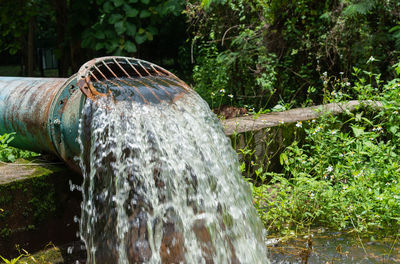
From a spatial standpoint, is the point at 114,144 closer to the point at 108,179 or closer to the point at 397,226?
the point at 108,179

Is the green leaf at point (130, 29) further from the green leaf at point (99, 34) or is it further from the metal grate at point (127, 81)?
the metal grate at point (127, 81)

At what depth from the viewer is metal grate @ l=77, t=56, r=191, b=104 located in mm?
2602

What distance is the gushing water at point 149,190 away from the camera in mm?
2492

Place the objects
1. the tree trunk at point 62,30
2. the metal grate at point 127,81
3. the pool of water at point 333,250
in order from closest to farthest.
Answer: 1. the metal grate at point 127,81
2. the pool of water at point 333,250
3. the tree trunk at point 62,30

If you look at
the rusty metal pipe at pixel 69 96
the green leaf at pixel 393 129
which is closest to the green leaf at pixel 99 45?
the rusty metal pipe at pixel 69 96

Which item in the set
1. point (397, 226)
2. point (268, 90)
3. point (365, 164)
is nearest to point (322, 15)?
point (268, 90)

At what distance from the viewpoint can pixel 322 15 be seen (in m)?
5.34

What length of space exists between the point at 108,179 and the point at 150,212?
0.28 m

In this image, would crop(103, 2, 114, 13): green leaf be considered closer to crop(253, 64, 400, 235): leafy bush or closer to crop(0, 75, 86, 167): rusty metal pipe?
crop(0, 75, 86, 167): rusty metal pipe

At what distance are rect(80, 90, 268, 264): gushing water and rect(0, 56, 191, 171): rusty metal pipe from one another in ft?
0.37

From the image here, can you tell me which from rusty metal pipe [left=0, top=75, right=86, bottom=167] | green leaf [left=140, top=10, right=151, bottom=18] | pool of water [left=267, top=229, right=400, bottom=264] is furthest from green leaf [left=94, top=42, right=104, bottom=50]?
pool of water [left=267, top=229, right=400, bottom=264]

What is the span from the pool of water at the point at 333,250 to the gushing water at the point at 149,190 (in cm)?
22

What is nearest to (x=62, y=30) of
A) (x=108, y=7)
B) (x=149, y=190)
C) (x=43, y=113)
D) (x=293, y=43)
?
(x=108, y=7)

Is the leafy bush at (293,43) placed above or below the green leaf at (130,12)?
below
